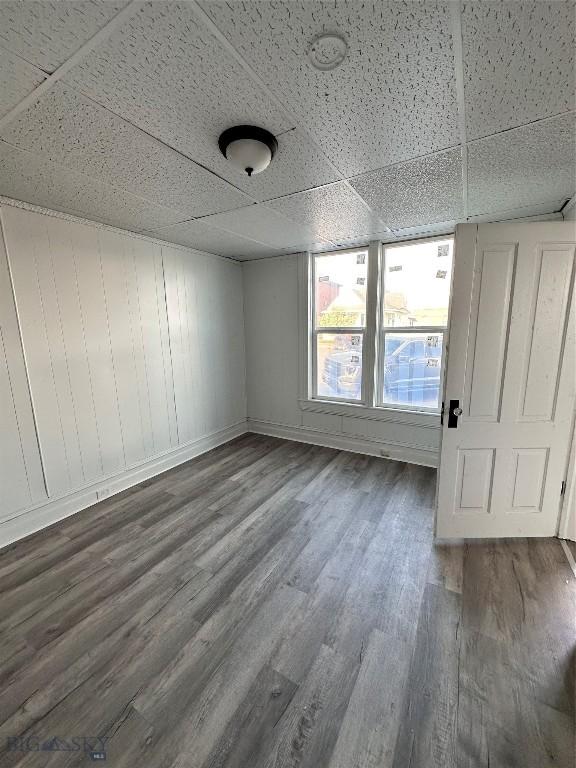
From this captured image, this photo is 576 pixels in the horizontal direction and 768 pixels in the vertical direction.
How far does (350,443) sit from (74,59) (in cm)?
373

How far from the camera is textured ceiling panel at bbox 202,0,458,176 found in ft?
2.98

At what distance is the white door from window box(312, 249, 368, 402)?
66.7 inches

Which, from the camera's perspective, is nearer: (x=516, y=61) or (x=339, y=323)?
(x=516, y=61)

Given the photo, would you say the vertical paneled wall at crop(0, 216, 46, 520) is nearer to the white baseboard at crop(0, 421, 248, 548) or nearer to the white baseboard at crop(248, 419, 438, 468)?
the white baseboard at crop(0, 421, 248, 548)

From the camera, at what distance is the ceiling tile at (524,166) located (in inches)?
58.1

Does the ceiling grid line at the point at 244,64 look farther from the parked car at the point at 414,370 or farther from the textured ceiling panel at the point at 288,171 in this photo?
the parked car at the point at 414,370

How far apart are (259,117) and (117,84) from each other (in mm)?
551

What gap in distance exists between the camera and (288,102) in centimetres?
126

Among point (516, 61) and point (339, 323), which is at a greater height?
point (516, 61)

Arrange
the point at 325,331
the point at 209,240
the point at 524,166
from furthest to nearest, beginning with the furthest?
the point at 325,331 < the point at 209,240 < the point at 524,166

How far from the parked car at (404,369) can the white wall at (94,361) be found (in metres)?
1.76

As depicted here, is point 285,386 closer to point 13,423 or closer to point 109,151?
point 13,423

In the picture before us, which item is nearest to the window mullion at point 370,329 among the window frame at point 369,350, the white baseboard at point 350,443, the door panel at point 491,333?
the window frame at point 369,350

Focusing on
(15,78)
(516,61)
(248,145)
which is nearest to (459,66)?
(516,61)
